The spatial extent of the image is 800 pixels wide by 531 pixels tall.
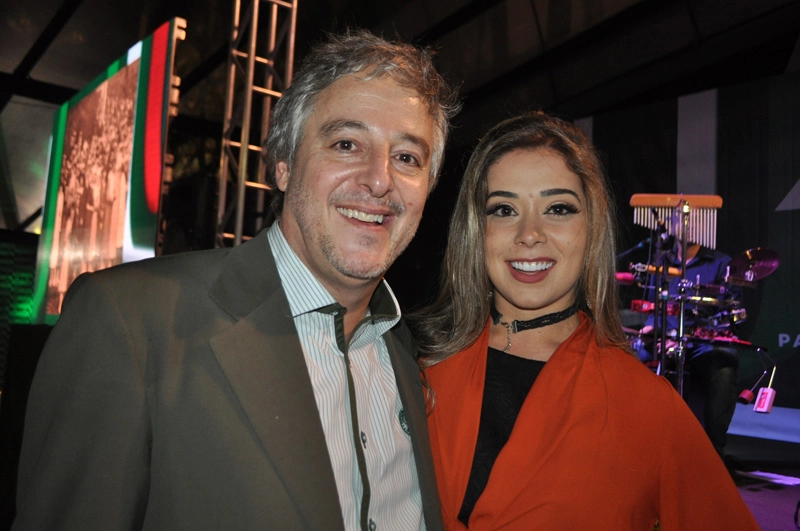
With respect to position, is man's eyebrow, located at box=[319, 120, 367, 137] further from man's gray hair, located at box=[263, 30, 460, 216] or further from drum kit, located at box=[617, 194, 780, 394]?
drum kit, located at box=[617, 194, 780, 394]

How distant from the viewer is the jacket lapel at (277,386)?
1.12 meters

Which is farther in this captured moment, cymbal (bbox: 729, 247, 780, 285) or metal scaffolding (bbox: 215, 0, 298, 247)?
cymbal (bbox: 729, 247, 780, 285)

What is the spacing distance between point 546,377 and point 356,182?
0.71 m

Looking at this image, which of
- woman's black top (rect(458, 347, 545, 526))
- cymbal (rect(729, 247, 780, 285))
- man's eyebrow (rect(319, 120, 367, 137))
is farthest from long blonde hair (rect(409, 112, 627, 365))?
cymbal (rect(729, 247, 780, 285))

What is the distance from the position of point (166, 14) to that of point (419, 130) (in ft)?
20.2

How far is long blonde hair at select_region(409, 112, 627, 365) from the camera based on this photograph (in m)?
1.77

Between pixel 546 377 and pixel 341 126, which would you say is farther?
pixel 546 377

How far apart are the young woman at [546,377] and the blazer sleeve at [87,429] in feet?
2.56

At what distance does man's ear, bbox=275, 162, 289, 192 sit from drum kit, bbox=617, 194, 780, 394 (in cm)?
402

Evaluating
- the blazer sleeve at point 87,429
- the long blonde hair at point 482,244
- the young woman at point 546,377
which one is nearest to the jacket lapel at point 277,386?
the blazer sleeve at point 87,429

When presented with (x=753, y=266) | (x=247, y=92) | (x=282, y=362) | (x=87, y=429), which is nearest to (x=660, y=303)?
(x=753, y=266)

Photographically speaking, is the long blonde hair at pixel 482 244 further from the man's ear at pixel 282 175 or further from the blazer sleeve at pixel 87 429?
the blazer sleeve at pixel 87 429

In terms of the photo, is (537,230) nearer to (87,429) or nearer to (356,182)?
(356,182)

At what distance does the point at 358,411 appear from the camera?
141 centimetres
